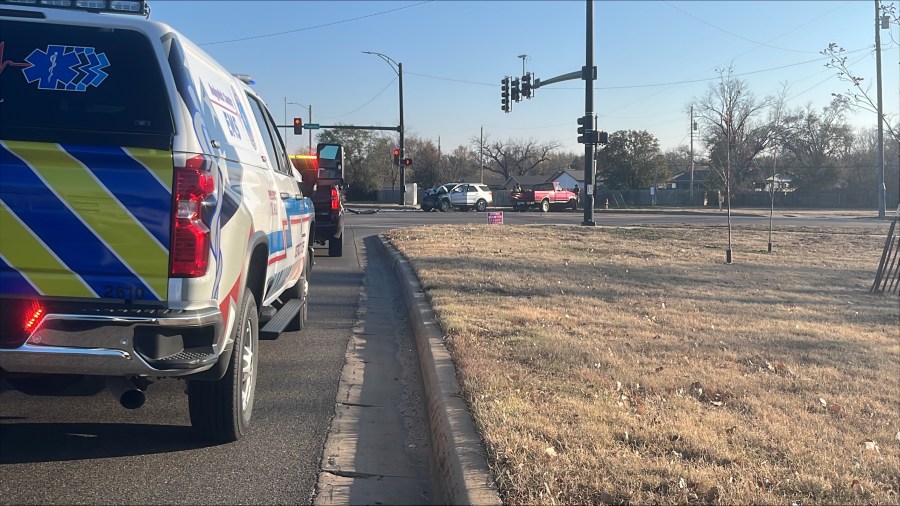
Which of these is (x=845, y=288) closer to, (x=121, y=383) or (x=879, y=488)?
(x=879, y=488)

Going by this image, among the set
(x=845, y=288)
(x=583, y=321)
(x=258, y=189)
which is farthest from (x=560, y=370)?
(x=845, y=288)

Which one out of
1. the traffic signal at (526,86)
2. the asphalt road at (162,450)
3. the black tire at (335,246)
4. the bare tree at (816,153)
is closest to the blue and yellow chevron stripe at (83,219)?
the asphalt road at (162,450)

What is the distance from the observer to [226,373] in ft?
13.6

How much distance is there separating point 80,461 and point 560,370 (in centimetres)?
339

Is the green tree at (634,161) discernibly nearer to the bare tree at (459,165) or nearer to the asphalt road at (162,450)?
the bare tree at (459,165)

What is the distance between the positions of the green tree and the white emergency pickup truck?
230 feet

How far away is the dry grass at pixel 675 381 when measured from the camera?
12.5ft

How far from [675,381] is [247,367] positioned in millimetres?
3188

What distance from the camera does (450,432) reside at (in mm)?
4398

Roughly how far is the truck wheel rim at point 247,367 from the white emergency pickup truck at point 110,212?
42cm

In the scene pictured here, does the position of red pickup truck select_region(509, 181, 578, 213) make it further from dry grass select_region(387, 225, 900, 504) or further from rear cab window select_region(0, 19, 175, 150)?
rear cab window select_region(0, 19, 175, 150)

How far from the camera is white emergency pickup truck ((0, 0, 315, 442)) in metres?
3.38

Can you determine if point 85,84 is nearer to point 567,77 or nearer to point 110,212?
point 110,212

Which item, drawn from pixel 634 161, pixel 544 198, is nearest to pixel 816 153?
pixel 634 161
